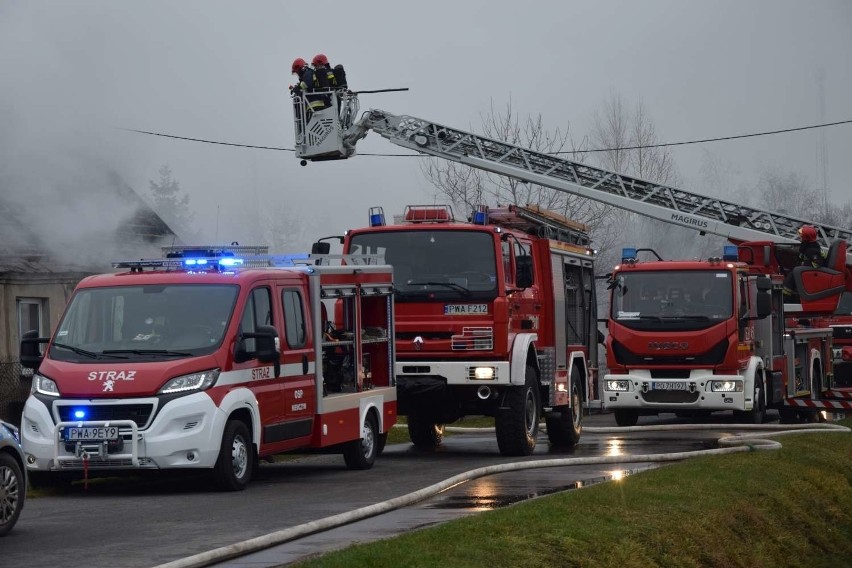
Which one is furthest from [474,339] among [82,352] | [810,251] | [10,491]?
[10,491]

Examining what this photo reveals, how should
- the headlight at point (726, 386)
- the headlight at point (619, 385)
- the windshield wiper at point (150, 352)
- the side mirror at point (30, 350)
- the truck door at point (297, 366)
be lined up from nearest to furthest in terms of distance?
the windshield wiper at point (150, 352) → the side mirror at point (30, 350) → the truck door at point (297, 366) → the headlight at point (726, 386) → the headlight at point (619, 385)

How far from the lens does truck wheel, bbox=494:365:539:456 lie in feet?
56.7

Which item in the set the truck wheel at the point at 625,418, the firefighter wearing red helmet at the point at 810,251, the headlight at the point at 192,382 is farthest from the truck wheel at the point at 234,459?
the truck wheel at the point at 625,418

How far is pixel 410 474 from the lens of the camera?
15.2m

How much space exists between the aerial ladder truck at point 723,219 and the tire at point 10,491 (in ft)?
46.1

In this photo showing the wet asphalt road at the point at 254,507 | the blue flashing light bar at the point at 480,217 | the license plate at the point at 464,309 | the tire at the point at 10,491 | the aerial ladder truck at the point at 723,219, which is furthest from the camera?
the aerial ladder truck at the point at 723,219

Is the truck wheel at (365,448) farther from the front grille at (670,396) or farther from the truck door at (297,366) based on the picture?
the front grille at (670,396)

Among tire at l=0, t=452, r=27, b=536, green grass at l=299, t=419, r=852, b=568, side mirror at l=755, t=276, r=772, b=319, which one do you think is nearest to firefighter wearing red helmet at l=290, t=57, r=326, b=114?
side mirror at l=755, t=276, r=772, b=319

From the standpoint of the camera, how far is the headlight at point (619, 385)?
914 inches

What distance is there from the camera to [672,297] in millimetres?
23062

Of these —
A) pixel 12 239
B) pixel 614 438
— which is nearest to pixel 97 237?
pixel 12 239

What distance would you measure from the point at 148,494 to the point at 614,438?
980 centimetres

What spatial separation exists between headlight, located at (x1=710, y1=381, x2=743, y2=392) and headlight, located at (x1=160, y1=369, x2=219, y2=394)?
37.9ft

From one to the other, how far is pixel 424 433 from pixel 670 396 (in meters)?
4.94
